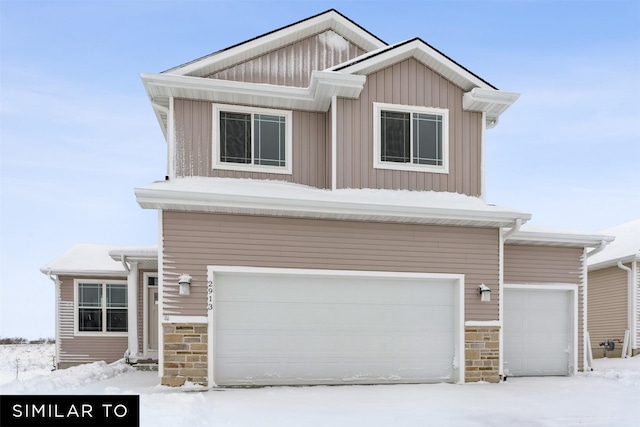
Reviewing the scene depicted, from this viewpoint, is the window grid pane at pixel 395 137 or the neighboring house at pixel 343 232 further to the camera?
the window grid pane at pixel 395 137

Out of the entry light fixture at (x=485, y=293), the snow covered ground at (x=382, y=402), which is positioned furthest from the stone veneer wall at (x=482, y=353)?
the entry light fixture at (x=485, y=293)

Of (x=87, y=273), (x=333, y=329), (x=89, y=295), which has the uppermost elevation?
(x=87, y=273)

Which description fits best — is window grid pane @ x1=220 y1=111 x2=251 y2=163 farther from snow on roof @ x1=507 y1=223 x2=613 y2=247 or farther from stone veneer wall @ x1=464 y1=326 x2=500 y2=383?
snow on roof @ x1=507 y1=223 x2=613 y2=247

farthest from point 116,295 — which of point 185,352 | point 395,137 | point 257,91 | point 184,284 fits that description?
point 395,137

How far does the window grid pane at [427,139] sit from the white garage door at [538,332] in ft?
10.5

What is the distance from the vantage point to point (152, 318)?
43.2ft

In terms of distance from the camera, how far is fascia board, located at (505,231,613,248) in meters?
10.7

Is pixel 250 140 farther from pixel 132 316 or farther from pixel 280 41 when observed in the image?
pixel 132 316

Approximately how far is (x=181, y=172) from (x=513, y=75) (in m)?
10.00

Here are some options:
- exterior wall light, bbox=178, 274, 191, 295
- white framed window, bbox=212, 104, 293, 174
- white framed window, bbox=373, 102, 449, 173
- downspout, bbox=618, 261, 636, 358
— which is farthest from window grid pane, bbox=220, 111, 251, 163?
downspout, bbox=618, 261, 636, 358

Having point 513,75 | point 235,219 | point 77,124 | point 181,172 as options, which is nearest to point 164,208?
point 235,219

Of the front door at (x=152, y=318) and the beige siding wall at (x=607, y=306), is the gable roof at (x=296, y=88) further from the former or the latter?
the beige siding wall at (x=607, y=306)

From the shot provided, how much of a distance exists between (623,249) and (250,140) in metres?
12.8

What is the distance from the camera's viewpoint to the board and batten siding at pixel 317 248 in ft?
28.4
